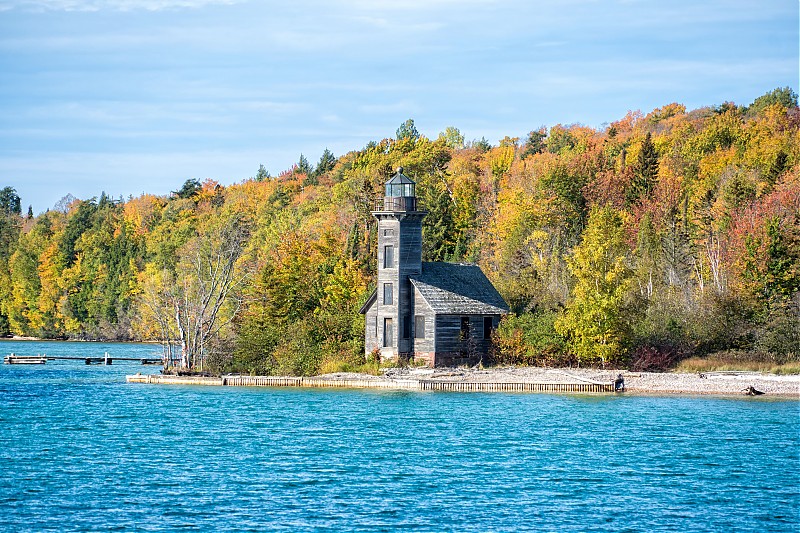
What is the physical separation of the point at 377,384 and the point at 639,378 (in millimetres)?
12179

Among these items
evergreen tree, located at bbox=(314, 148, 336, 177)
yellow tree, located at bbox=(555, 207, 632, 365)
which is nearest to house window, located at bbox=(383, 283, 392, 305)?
yellow tree, located at bbox=(555, 207, 632, 365)

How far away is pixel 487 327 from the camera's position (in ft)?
179

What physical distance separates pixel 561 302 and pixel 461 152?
68.0 metres

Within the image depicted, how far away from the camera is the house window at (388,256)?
54219 mm

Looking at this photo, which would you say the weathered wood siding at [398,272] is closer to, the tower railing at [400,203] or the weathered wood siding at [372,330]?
the weathered wood siding at [372,330]

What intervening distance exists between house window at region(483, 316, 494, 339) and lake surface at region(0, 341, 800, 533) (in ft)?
20.0

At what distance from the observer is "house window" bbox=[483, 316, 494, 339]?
54.4 meters

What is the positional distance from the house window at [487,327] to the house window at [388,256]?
5447 millimetres

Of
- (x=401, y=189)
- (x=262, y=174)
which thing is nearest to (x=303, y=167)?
(x=262, y=174)

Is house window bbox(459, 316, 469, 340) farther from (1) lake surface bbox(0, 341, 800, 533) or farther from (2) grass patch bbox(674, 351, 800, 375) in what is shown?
(2) grass patch bbox(674, 351, 800, 375)

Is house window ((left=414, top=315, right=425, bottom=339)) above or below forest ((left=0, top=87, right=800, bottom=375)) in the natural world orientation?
below

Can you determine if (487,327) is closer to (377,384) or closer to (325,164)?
(377,384)

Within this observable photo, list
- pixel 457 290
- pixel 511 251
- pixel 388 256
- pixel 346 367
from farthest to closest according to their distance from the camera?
pixel 511 251
pixel 457 290
pixel 346 367
pixel 388 256

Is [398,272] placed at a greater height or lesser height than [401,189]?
lesser
